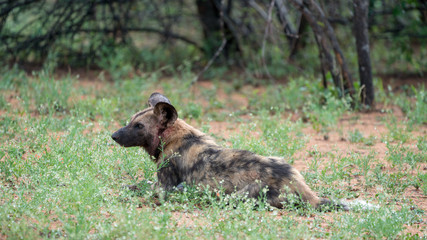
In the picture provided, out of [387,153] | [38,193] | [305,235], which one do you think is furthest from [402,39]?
[38,193]

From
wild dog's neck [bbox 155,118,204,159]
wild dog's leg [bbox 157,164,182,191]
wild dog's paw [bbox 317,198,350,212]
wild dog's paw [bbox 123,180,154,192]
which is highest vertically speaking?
wild dog's neck [bbox 155,118,204,159]

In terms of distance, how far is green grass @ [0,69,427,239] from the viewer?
3.56 metres

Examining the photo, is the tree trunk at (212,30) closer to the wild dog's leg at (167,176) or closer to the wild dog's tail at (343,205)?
the wild dog's leg at (167,176)

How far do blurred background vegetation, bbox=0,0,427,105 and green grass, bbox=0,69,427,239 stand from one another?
2033mm

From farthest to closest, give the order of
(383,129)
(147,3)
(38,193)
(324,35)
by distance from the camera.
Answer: (147,3)
(324,35)
(383,129)
(38,193)

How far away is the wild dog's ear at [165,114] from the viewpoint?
448cm

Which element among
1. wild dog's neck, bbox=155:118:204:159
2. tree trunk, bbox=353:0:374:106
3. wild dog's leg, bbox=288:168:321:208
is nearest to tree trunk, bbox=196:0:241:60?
tree trunk, bbox=353:0:374:106

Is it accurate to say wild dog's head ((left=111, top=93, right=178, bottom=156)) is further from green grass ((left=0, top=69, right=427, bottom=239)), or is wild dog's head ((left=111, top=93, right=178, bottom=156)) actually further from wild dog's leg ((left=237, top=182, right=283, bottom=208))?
wild dog's leg ((left=237, top=182, right=283, bottom=208))

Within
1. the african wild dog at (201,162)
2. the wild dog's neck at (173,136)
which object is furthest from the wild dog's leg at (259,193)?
the wild dog's neck at (173,136)

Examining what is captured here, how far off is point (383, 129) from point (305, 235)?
12.6 feet

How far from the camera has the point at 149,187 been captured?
4.48 m

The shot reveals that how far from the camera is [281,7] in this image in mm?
8531

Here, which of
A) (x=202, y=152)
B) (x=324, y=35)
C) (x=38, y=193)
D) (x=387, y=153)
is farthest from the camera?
(x=324, y=35)

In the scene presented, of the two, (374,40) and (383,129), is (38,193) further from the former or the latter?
(374,40)
